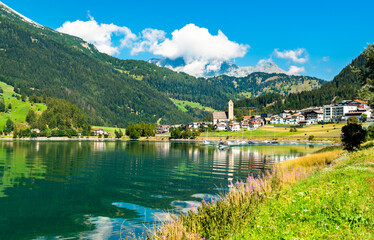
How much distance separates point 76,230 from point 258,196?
1265 cm

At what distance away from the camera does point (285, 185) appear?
20484mm

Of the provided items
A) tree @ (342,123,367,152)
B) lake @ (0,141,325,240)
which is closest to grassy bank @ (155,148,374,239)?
lake @ (0,141,325,240)

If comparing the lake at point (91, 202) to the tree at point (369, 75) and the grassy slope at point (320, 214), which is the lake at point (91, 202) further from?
the tree at point (369, 75)

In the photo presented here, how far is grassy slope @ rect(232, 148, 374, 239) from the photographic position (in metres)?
10.5

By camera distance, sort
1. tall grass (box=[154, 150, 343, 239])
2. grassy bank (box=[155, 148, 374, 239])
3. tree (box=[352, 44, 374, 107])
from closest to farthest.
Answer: grassy bank (box=[155, 148, 374, 239])
tall grass (box=[154, 150, 343, 239])
tree (box=[352, 44, 374, 107])

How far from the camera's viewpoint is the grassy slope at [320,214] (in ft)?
34.6

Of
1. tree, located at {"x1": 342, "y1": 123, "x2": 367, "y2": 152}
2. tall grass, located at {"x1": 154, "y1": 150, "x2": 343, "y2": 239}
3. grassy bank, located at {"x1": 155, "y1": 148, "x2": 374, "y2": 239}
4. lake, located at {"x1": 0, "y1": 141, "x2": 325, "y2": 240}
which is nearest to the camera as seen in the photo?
grassy bank, located at {"x1": 155, "y1": 148, "x2": 374, "y2": 239}

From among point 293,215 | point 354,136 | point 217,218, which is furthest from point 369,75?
point 217,218

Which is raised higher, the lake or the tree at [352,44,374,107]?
the tree at [352,44,374,107]

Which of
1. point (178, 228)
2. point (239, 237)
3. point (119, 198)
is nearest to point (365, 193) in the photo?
point (239, 237)

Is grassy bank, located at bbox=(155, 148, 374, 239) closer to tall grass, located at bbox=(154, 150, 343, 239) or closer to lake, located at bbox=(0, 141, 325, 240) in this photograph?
tall grass, located at bbox=(154, 150, 343, 239)

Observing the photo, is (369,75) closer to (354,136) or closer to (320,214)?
(354,136)

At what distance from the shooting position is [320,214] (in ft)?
40.5

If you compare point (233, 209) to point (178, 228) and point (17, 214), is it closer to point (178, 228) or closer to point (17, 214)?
point (178, 228)
